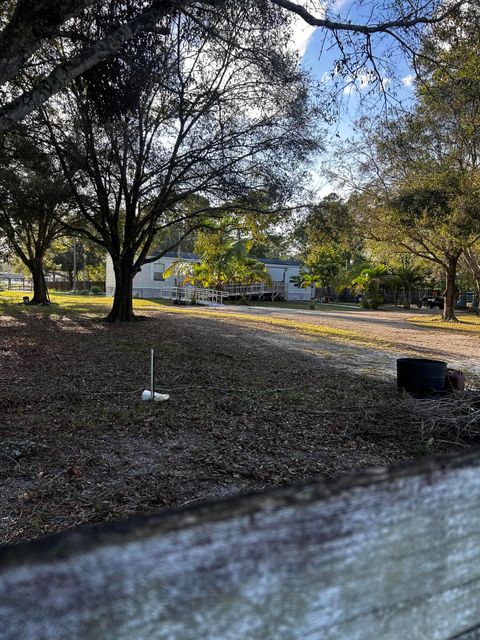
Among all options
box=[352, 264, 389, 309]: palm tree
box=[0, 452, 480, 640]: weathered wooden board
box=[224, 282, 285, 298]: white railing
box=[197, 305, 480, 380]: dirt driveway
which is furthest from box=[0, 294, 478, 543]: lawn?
box=[352, 264, 389, 309]: palm tree

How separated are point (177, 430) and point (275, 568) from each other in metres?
4.64

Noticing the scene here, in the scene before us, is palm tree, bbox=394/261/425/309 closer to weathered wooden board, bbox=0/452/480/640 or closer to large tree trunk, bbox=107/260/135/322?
large tree trunk, bbox=107/260/135/322

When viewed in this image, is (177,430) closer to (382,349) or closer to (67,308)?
(382,349)

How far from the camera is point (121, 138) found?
41.9 feet

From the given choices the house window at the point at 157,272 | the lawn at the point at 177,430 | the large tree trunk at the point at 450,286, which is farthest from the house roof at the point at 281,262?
the lawn at the point at 177,430

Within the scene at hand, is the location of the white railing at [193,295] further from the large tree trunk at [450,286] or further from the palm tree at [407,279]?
the large tree trunk at [450,286]

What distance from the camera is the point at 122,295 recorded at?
630 inches

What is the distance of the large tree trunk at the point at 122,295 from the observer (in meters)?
15.9

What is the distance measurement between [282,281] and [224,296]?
40.2 ft

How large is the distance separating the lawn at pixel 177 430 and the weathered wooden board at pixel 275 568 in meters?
2.79

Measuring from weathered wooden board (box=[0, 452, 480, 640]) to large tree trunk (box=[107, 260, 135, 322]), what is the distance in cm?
1577

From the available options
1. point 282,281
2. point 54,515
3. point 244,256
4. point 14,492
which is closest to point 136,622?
point 54,515

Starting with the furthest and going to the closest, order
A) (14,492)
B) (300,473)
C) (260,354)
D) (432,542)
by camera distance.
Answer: (260,354), (300,473), (14,492), (432,542)

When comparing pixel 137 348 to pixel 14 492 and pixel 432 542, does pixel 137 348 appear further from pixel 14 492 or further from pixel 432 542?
pixel 432 542
